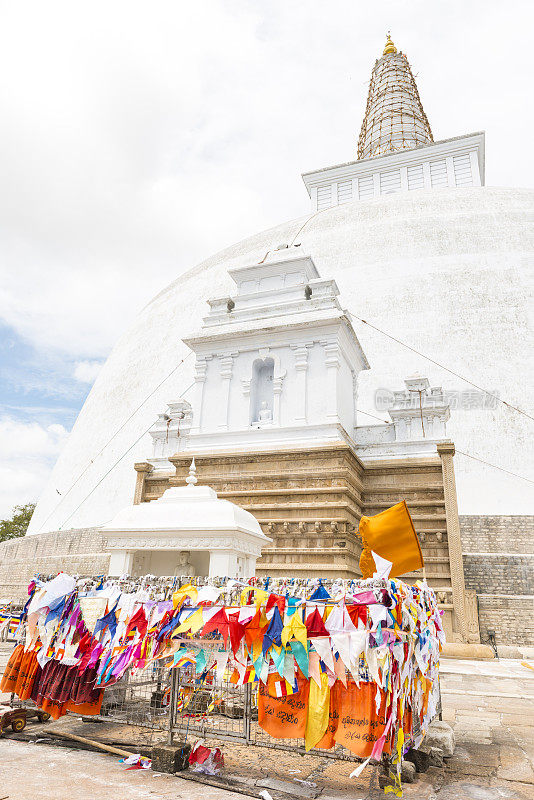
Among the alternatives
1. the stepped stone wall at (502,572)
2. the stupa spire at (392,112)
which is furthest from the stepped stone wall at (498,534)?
the stupa spire at (392,112)

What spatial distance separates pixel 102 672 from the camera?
503 cm

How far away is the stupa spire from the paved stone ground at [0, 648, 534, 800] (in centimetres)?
3996

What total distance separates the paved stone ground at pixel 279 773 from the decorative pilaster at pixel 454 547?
628 cm

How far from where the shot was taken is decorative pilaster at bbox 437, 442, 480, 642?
40.2ft

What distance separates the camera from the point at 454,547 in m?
13.0

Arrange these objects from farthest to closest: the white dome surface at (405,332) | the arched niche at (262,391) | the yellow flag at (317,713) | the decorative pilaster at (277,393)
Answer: the white dome surface at (405,332) < the arched niche at (262,391) < the decorative pilaster at (277,393) < the yellow flag at (317,713)

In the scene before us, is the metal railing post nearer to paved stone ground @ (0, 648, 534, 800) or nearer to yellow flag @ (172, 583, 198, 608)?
paved stone ground @ (0, 648, 534, 800)

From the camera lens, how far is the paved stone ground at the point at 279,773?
13.0 feet

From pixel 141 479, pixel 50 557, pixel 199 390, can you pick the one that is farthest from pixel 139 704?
pixel 50 557

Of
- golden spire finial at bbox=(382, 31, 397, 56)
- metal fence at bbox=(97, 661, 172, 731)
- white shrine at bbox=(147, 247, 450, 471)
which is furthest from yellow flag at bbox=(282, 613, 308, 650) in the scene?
golden spire finial at bbox=(382, 31, 397, 56)

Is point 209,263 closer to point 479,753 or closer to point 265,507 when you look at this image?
point 265,507

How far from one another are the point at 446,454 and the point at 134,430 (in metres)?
12.7

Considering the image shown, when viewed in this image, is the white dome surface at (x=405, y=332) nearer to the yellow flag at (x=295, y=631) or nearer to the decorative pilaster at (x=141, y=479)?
the decorative pilaster at (x=141, y=479)

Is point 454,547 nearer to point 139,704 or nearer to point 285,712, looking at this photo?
point 139,704
